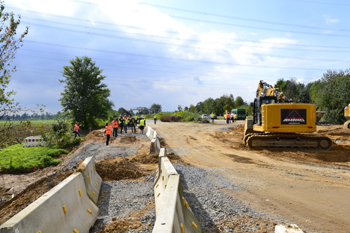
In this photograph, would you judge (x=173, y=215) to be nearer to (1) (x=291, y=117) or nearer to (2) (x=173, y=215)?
(2) (x=173, y=215)

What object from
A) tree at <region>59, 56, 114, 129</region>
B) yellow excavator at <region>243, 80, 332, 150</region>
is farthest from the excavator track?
tree at <region>59, 56, 114, 129</region>

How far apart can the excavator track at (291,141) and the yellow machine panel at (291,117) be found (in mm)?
1003

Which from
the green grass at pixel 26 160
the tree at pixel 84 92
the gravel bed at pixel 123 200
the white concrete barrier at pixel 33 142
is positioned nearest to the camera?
the gravel bed at pixel 123 200

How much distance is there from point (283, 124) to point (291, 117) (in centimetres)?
54

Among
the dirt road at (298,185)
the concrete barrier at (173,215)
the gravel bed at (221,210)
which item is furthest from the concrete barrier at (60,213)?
the dirt road at (298,185)

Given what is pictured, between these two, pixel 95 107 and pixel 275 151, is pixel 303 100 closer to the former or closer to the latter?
pixel 275 151

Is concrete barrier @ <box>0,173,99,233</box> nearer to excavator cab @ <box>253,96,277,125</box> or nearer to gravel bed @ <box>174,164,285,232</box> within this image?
gravel bed @ <box>174,164,285,232</box>

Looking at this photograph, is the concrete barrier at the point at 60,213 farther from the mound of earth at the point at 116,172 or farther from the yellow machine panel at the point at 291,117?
the yellow machine panel at the point at 291,117

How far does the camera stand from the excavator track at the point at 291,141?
48.2ft

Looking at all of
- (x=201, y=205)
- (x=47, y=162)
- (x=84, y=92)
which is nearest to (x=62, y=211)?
(x=201, y=205)

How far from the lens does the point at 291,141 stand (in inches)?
586

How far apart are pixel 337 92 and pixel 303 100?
2901 cm

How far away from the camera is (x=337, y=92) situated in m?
38.4

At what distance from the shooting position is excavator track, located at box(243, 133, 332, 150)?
14.7 metres
